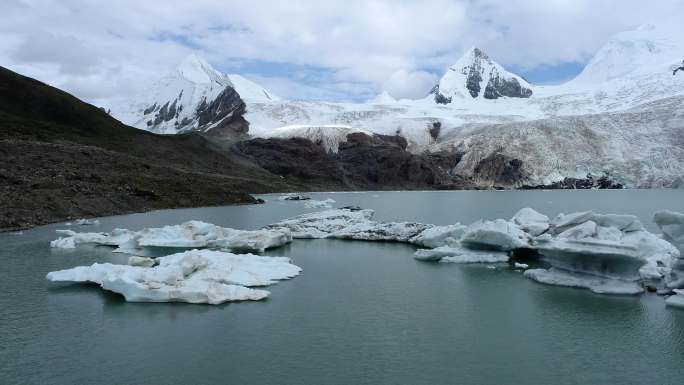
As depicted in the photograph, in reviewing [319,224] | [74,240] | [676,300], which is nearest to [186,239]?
[74,240]

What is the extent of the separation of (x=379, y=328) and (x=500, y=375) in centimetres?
390

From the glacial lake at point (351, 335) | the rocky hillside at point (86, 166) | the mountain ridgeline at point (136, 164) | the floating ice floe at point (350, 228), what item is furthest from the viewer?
the mountain ridgeline at point (136, 164)

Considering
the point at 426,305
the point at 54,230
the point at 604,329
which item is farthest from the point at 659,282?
the point at 54,230

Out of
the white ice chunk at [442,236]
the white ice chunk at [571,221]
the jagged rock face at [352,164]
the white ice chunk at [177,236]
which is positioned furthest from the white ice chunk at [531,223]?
the jagged rock face at [352,164]

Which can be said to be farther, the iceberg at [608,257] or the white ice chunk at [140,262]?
the white ice chunk at [140,262]

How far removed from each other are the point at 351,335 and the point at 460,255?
43.0 ft

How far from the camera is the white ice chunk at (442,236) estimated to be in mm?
28062

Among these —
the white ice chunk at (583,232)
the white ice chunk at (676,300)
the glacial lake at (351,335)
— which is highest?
the white ice chunk at (583,232)

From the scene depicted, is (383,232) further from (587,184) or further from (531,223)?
(587,184)

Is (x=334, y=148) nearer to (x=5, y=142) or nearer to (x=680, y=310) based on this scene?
(x=5, y=142)

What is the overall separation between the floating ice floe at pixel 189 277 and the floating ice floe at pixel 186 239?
615cm

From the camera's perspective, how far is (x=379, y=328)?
14383 mm

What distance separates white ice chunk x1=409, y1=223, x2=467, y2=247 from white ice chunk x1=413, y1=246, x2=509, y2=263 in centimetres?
155

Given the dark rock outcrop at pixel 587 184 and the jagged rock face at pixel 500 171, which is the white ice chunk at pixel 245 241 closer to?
the dark rock outcrop at pixel 587 184
